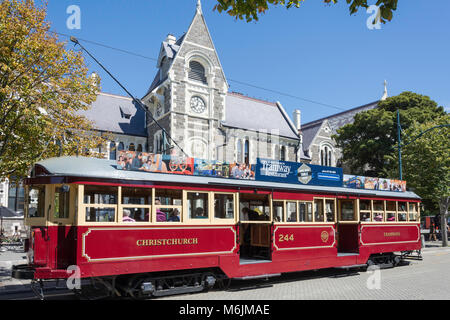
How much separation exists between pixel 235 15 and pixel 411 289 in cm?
868

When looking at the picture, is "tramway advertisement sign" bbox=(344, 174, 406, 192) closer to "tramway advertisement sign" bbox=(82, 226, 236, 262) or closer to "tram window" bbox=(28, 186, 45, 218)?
"tramway advertisement sign" bbox=(82, 226, 236, 262)

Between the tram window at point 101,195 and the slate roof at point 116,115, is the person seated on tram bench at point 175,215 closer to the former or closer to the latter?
the tram window at point 101,195

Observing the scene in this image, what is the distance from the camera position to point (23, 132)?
12.7 metres

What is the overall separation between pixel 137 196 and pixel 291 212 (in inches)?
201

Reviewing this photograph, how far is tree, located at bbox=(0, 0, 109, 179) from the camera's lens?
12172 millimetres

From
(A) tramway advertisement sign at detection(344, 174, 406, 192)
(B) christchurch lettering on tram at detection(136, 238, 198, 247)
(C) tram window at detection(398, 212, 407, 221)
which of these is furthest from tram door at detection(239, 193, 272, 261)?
(C) tram window at detection(398, 212, 407, 221)

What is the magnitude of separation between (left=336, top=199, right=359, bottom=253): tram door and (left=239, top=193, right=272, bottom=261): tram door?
3478 mm

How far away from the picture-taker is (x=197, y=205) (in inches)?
400

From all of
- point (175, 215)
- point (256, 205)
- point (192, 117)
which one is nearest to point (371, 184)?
point (256, 205)

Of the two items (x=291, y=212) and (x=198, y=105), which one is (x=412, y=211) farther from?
(x=198, y=105)

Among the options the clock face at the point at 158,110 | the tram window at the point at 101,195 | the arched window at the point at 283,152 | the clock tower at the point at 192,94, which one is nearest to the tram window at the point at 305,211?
the tram window at the point at 101,195

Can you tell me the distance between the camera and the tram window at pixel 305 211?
40.7 ft
